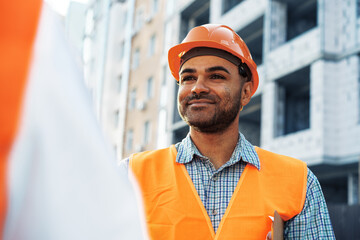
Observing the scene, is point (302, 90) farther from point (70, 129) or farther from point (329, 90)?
point (70, 129)

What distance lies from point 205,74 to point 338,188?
517 inches

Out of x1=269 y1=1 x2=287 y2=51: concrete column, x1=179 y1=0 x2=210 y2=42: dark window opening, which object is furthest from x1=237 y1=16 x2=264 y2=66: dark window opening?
x1=179 y1=0 x2=210 y2=42: dark window opening

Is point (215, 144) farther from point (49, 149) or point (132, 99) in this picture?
point (132, 99)

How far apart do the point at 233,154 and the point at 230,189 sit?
24 centimetres

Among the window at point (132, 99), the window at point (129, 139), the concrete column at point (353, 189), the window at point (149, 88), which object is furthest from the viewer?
the window at point (132, 99)

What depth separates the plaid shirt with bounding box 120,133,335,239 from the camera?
7.34ft

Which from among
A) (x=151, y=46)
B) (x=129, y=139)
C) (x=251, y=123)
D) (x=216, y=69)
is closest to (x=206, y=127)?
(x=216, y=69)

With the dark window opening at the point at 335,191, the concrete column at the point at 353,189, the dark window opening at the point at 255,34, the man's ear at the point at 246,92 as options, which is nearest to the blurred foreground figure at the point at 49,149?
the man's ear at the point at 246,92

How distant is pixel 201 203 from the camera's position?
2.20 metres

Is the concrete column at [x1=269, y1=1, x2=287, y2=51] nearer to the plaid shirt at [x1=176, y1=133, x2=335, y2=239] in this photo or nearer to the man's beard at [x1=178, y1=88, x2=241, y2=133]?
the man's beard at [x1=178, y1=88, x2=241, y2=133]

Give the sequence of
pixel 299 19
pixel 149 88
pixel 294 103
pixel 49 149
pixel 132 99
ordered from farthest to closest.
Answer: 1. pixel 132 99
2. pixel 149 88
3. pixel 299 19
4. pixel 294 103
5. pixel 49 149

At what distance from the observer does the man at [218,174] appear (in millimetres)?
2150

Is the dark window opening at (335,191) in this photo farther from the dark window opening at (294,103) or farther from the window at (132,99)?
the window at (132,99)

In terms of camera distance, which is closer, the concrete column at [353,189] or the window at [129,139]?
the concrete column at [353,189]
